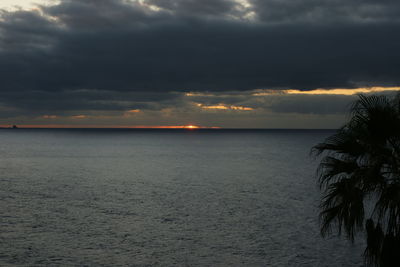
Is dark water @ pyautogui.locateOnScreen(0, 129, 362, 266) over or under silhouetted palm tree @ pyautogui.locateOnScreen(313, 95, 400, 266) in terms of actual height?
under

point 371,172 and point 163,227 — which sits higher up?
point 371,172

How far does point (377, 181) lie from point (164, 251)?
1468 centimetres

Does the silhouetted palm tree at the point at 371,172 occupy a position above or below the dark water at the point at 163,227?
above

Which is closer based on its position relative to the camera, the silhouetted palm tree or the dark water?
the silhouetted palm tree

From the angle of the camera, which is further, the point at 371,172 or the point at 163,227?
the point at 163,227

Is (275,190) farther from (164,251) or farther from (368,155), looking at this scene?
(368,155)

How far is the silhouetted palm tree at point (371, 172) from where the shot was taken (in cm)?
1226

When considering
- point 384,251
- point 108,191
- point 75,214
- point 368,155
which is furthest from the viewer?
point 108,191

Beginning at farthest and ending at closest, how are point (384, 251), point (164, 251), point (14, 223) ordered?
point (14, 223) → point (164, 251) → point (384, 251)

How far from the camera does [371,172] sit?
40.6 ft

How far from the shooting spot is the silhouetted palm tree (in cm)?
1226

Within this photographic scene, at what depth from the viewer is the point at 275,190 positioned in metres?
52.0

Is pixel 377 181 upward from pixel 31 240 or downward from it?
upward

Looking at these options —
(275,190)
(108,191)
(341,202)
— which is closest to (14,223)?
(108,191)
